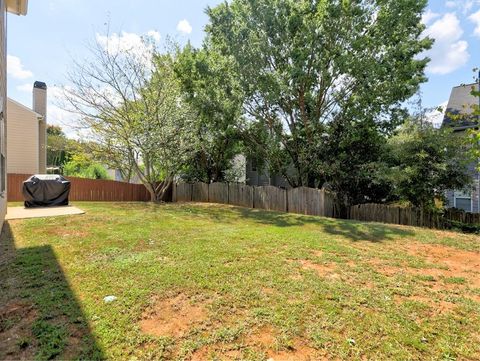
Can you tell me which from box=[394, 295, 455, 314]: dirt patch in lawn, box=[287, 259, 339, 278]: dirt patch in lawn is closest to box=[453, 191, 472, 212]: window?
box=[287, 259, 339, 278]: dirt patch in lawn

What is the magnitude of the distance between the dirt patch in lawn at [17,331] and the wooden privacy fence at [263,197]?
8.79 metres

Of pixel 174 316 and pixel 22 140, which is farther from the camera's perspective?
pixel 22 140

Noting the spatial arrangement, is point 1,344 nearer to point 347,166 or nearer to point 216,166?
point 347,166

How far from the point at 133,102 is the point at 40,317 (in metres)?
11.7

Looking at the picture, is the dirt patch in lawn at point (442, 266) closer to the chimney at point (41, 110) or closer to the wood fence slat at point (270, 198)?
the wood fence slat at point (270, 198)

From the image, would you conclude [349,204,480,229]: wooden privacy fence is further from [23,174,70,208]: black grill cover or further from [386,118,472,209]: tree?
[23,174,70,208]: black grill cover

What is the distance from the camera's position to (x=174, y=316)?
279 centimetres

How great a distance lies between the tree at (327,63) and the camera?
9875mm

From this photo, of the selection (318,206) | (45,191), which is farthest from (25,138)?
(318,206)

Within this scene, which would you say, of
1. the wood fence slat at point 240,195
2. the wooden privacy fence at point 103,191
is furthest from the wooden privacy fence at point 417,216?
the wooden privacy fence at point 103,191

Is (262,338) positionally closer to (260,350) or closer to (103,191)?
(260,350)

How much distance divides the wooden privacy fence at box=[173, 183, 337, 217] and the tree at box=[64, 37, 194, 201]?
2591 millimetres

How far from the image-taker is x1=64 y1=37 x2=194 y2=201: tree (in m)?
12.3

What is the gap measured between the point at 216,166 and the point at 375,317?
13.3 meters
